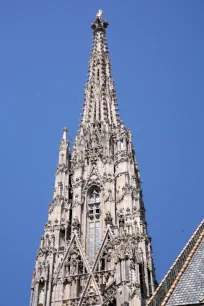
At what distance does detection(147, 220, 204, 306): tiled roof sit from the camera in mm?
19297

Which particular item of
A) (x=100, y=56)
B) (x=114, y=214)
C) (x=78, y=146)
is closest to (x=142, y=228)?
(x=114, y=214)

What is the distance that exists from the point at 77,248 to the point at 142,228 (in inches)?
160

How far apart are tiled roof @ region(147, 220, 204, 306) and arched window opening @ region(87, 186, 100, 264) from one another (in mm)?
9568

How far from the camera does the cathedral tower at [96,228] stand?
Answer: 28875 millimetres

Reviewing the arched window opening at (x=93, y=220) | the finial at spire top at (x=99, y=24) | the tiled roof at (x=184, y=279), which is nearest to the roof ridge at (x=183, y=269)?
the tiled roof at (x=184, y=279)

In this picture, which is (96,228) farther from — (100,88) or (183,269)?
(100,88)

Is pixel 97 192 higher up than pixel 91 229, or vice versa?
pixel 97 192

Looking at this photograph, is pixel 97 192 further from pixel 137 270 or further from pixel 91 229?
pixel 137 270

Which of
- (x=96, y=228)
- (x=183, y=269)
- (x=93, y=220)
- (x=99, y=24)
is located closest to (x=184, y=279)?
(x=183, y=269)

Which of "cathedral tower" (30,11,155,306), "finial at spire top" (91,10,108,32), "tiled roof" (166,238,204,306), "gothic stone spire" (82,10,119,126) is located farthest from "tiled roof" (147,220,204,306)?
"finial at spire top" (91,10,108,32)

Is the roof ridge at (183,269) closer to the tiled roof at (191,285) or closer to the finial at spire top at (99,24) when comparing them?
the tiled roof at (191,285)

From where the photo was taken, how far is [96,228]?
3334 cm

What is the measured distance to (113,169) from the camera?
3653 centimetres

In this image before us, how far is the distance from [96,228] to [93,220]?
754 millimetres
